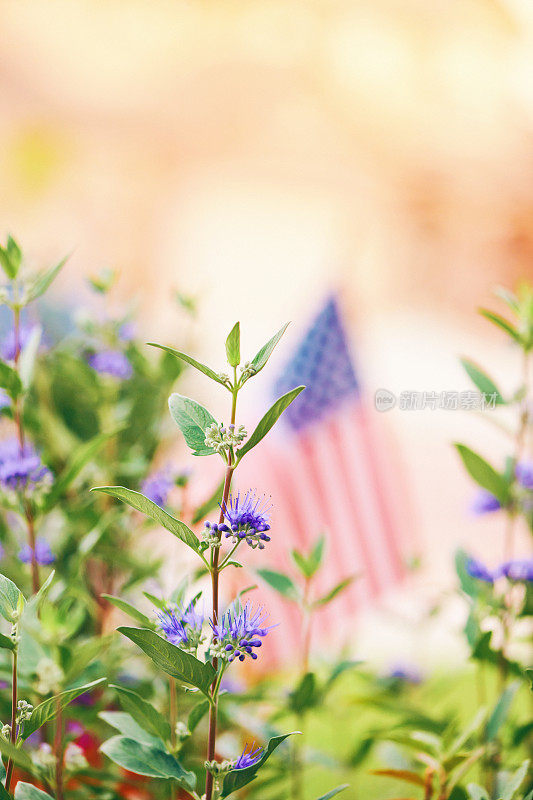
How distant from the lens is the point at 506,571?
1.89ft

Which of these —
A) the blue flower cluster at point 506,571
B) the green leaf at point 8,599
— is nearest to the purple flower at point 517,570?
the blue flower cluster at point 506,571

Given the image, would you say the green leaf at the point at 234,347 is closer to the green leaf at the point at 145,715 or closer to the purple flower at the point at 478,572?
the green leaf at the point at 145,715

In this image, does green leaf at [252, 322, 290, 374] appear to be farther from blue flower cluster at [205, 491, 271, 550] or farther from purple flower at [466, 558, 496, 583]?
purple flower at [466, 558, 496, 583]

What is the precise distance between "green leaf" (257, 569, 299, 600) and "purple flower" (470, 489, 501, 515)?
0.67 feet

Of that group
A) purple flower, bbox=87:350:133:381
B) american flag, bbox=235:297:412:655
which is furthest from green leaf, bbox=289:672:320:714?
american flag, bbox=235:297:412:655

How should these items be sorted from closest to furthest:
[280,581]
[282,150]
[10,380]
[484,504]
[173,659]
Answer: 1. [173,659]
2. [10,380]
3. [280,581]
4. [484,504]
5. [282,150]

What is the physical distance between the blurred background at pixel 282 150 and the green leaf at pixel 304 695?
4299mm

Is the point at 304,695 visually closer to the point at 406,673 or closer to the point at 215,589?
the point at 215,589

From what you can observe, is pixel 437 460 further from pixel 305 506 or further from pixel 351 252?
pixel 305 506

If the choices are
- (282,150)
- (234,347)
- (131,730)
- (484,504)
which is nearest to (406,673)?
(484,504)

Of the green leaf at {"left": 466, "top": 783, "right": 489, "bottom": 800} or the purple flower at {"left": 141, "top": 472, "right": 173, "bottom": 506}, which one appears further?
the purple flower at {"left": 141, "top": 472, "right": 173, "bottom": 506}

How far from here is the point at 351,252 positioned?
1778 mm

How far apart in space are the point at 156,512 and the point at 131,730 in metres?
0.14

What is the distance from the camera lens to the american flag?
1.21 meters
